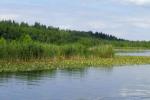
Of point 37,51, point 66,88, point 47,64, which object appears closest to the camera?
point 66,88

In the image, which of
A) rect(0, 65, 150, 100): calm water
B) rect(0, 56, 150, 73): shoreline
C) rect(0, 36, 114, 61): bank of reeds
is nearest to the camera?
rect(0, 65, 150, 100): calm water

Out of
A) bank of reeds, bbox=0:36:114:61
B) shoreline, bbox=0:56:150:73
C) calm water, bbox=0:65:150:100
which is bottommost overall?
calm water, bbox=0:65:150:100

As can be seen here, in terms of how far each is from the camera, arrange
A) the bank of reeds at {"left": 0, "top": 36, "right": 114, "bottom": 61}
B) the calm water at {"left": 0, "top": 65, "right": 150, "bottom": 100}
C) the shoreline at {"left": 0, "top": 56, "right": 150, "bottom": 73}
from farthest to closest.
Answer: the bank of reeds at {"left": 0, "top": 36, "right": 114, "bottom": 61}, the shoreline at {"left": 0, "top": 56, "right": 150, "bottom": 73}, the calm water at {"left": 0, "top": 65, "right": 150, "bottom": 100}

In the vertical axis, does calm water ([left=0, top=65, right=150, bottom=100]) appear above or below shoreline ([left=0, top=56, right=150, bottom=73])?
below

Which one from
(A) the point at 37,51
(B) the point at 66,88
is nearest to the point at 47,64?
(A) the point at 37,51

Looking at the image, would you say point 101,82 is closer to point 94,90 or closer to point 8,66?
point 94,90

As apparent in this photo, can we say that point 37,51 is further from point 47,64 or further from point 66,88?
point 66,88

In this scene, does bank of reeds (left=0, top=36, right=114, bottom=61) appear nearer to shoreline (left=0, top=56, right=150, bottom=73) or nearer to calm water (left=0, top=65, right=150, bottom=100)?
shoreline (left=0, top=56, right=150, bottom=73)

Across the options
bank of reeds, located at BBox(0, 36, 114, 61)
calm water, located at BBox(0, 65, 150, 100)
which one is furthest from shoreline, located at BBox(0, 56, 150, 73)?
calm water, located at BBox(0, 65, 150, 100)

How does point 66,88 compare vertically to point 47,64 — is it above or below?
below

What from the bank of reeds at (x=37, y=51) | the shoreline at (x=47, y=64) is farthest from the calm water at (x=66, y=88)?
the bank of reeds at (x=37, y=51)

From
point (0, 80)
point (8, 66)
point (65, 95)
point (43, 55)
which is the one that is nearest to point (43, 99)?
point (65, 95)

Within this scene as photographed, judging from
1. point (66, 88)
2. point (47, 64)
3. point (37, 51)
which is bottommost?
point (66, 88)

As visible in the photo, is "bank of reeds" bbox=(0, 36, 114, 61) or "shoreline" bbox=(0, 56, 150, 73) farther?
"bank of reeds" bbox=(0, 36, 114, 61)
